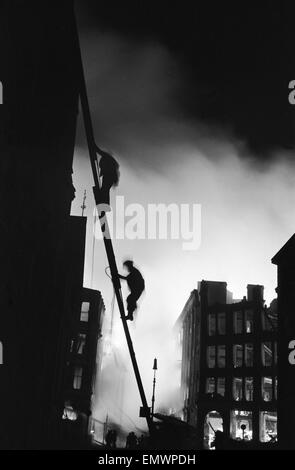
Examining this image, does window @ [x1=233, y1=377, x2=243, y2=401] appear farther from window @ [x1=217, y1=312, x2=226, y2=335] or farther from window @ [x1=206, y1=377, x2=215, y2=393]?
window @ [x1=217, y1=312, x2=226, y2=335]

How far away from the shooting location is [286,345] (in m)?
25.5

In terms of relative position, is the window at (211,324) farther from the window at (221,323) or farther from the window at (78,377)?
the window at (78,377)

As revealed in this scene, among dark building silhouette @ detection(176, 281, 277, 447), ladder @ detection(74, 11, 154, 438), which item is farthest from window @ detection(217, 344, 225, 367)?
ladder @ detection(74, 11, 154, 438)

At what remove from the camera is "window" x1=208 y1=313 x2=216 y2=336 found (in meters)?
53.4

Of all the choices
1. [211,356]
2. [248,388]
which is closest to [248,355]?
[248,388]

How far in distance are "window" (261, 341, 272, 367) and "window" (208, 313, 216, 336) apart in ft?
23.5

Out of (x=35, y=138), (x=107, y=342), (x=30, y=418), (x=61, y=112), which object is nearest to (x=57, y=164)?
(x=61, y=112)

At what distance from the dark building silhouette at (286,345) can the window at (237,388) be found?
2363cm

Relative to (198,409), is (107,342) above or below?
above

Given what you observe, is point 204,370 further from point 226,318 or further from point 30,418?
point 30,418

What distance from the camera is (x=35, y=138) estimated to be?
7359 mm

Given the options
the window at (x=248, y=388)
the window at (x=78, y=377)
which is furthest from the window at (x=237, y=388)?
the window at (x=78, y=377)

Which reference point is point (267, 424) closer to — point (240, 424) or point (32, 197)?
point (240, 424)
